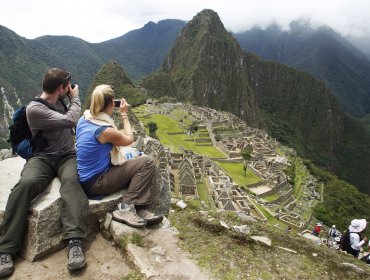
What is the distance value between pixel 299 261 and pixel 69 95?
14.3 ft

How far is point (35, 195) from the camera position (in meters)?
5.11

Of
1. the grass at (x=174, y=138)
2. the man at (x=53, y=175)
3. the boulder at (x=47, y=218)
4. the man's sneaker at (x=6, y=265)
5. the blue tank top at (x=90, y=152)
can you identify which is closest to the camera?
the man's sneaker at (x=6, y=265)

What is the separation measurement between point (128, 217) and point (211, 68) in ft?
534

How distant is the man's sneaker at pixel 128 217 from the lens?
17.5ft

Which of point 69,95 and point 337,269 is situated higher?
point 69,95

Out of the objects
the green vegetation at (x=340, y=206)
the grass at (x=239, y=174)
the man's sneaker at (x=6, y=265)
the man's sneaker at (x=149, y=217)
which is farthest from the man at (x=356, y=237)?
the green vegetation at (x=340, y=206)

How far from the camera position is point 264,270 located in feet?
16.3

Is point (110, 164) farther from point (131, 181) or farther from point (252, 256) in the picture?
point (252, 256)

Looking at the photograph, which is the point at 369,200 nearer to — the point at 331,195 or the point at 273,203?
the point at 331,195

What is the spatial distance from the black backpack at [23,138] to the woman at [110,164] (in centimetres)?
62

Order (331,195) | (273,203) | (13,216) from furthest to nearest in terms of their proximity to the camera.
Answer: (331,195), (273,203), (13,216)

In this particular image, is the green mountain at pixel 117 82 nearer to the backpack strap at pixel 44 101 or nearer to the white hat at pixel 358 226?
the white hat at pixel 358 226

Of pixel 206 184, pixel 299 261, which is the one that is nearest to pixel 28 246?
pixel 299 261

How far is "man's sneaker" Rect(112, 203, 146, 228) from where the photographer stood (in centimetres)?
532
